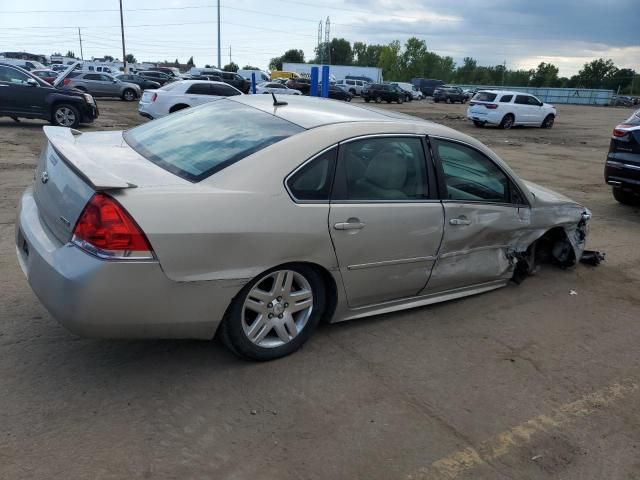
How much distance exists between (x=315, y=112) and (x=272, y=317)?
1469 millimetres

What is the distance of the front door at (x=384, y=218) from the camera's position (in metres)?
3.33

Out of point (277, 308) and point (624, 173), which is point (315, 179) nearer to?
point (277, 308)

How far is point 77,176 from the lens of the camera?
9.39ft

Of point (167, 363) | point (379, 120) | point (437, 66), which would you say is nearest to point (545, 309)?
point (379, 120)

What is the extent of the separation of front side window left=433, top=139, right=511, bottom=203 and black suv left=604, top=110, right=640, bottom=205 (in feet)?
13.5

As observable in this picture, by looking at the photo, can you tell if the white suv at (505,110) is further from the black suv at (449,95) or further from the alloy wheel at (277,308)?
the black suv at (449,95)

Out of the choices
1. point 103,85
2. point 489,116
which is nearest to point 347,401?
point 489,116

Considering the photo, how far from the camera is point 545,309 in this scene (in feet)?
14.4

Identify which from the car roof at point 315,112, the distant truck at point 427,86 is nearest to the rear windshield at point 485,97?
the car roof at point 315,112

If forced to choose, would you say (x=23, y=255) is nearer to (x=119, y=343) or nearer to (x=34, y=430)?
(x=119, y=343)

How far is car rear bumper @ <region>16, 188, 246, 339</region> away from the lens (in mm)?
2584

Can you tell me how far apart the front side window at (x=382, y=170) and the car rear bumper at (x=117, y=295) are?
0.96m

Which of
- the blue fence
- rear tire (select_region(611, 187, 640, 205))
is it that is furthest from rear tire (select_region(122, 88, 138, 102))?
the blue fence

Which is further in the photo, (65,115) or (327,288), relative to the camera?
(65,115)
